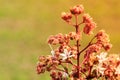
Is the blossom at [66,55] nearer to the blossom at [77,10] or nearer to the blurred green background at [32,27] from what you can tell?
the blossom at [77,10]

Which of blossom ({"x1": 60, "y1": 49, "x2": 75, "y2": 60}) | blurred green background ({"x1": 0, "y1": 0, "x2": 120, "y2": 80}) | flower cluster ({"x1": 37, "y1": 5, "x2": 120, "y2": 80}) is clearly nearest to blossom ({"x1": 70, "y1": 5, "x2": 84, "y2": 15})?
flower cluster ({"x1": 37, "y1": 5, "x2": 120, "y2": 80})

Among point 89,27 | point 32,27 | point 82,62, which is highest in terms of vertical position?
point 32,27

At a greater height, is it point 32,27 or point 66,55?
point 32,27

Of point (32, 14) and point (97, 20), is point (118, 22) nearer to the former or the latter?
point (97, 20)

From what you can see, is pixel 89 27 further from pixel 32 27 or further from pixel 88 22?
pixel 32 27

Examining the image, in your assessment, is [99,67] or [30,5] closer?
[99,67]

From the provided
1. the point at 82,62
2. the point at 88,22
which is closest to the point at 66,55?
the point at 82,62

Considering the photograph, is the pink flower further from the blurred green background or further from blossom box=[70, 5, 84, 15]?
the blurred green background

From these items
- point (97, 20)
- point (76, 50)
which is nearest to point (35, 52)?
point (97, 20)

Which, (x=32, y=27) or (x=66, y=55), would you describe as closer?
(x=66, y=55)
